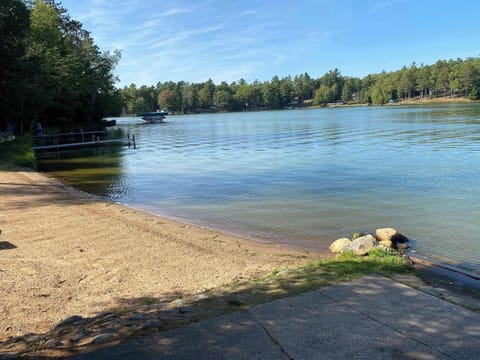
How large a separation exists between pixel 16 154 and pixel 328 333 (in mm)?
27674

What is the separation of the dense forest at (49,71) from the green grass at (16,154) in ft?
9.35

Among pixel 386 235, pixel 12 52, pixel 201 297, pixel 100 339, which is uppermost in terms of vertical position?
pixel 12 52

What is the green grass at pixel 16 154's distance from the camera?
2439 centimetres

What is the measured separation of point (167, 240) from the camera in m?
9.31

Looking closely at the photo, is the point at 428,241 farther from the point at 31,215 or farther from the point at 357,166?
the point at 357,166

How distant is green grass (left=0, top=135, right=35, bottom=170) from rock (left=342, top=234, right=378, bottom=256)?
1980 cm

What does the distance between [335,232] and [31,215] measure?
8431mm

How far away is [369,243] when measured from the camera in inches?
309

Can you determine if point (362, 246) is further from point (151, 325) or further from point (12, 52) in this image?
point (12, 52)

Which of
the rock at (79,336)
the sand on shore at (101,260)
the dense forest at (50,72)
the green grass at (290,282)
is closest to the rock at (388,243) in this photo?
the green grass at (290,282)

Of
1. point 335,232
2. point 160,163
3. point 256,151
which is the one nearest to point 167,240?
point 335,232

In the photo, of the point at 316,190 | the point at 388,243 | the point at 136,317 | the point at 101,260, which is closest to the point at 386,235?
the point at 388,243

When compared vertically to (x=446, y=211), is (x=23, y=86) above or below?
above

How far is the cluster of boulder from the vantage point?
25.5ft
